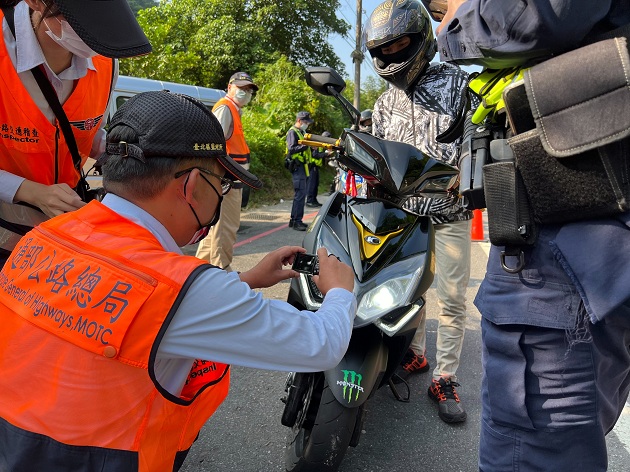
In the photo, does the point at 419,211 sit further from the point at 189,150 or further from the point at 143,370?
the point at 143,370

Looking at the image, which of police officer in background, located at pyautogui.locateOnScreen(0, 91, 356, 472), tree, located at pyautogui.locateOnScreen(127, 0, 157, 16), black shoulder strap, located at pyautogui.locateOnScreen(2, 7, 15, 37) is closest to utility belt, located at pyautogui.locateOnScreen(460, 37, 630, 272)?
police officer in background, located at pyautogui.locateOnScreen(0, 91, 356, 472)

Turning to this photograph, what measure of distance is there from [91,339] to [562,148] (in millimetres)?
1082

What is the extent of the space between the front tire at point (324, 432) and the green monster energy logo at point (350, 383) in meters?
0.08

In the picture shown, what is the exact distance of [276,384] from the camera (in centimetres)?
300

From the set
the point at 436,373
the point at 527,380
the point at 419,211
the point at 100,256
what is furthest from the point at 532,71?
the point at 436,373

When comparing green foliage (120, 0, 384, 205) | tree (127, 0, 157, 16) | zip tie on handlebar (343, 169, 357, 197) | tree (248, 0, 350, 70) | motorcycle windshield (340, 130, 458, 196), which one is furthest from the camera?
tree (248, 0, 350, 70)

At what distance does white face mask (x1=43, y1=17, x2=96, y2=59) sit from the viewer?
154 cm

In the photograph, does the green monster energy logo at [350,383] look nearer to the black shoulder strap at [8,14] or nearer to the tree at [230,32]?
the black shoulder strap at [8,14]

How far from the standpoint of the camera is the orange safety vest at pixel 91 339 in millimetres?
1013

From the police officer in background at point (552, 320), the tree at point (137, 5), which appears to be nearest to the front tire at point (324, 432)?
the police officer in background at point (552, 320)

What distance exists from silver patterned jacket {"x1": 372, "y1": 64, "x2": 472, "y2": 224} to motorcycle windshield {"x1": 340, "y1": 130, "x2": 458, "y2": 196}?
484 mm

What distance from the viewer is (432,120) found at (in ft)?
8.57

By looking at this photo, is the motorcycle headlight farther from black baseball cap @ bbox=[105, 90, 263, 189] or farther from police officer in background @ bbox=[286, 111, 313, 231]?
police officer in background @ bbox=[286, 111, 313, 231]

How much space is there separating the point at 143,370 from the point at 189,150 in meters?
0.52
